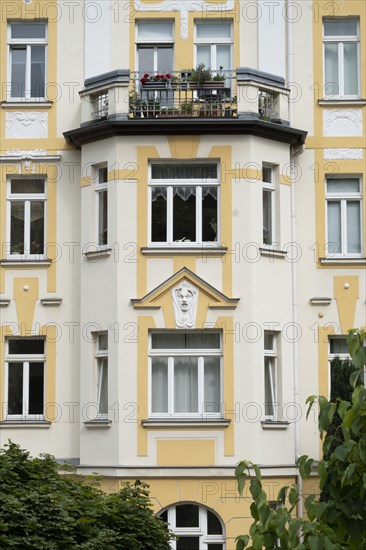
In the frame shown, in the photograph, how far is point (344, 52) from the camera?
2406 cm

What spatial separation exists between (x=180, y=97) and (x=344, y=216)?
403 cm

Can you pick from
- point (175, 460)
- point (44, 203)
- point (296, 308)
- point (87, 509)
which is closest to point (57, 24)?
point (44, 203)

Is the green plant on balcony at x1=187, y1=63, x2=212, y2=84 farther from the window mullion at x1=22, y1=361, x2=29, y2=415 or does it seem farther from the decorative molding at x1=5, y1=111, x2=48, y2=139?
the window mullion at x1=22, y1=361, x2=29, y2=415

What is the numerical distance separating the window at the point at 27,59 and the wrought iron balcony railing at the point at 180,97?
7.22 ft

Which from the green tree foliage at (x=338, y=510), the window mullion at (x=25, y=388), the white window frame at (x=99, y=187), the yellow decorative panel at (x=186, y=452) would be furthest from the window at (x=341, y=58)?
the green tree foliage at (x=338, y=510)

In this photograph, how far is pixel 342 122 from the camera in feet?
77.9

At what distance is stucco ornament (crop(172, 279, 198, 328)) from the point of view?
22.1m

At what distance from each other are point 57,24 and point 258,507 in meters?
18.3

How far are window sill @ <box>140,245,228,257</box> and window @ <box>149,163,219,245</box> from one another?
251 mm

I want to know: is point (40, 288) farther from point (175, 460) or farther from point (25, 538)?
point (25, 538)

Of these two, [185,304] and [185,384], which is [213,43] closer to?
[185,304]

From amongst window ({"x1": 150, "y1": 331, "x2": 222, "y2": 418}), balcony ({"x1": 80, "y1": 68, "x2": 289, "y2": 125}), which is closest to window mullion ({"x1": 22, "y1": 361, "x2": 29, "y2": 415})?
window ({"x1": 150, "y1": 331, "x2": 222, "y2": 418})

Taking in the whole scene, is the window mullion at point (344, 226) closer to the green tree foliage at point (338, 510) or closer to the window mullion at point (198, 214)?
the window mullion at point (198, 214)

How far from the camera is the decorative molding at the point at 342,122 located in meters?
23.7
